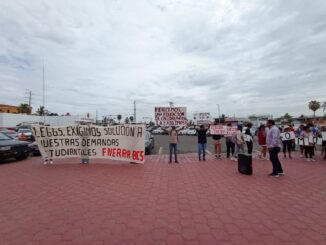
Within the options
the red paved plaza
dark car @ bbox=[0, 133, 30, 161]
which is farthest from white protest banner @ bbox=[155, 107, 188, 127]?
dark car @ bbox=[0, 133, 30, 161]

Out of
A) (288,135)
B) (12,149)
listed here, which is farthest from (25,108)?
(288,135)

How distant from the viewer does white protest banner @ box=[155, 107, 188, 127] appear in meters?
11.0

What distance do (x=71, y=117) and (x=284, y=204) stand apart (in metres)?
53.0

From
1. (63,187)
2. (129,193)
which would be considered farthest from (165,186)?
(63,187)

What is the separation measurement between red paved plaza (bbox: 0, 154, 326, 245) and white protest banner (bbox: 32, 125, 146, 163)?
2203 millimetres

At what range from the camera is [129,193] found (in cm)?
552

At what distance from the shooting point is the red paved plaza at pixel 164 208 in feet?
11.2

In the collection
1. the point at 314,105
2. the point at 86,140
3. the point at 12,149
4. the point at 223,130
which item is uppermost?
the point at 314,105

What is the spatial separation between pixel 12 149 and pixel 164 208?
31.7 feet

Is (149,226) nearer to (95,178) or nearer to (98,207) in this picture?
(98,207)

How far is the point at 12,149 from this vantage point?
1084 centimetres

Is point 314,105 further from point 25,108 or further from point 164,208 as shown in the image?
point 25,108

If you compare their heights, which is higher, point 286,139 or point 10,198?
point 286,139

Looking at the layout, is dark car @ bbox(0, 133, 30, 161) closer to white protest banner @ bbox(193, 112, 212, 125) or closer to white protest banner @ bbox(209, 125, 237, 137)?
white protest banner @ bbox(193, 112, 212, 125)
